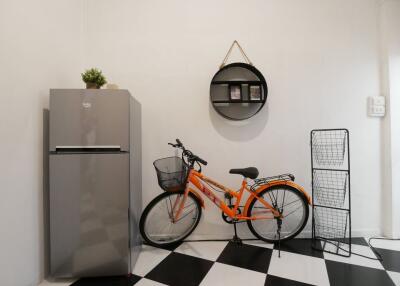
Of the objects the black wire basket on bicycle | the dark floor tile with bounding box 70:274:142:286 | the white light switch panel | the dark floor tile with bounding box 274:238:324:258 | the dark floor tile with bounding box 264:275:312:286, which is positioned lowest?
the dark floor tile with bounding box 70:274:142:286

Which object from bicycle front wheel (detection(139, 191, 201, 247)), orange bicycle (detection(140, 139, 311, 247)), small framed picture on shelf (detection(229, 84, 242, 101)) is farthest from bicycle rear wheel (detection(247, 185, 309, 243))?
small framed picture on shelf (detection(229, 84, 242, 101))

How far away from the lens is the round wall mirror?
7.05 feet

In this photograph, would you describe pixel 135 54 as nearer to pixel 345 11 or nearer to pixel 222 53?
pixel 222 53

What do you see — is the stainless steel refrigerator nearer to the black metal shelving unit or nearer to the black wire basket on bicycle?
the black wire basket on bicycle

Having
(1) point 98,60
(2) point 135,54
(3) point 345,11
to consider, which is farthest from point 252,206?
(3) point 345,11

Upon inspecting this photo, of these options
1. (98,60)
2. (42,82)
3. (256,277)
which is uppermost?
(98,60)

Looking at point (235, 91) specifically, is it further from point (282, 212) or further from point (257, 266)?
point (257, 266)

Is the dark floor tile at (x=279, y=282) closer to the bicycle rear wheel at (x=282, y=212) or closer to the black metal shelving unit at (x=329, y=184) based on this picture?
the bicycle rear wheel at (x=282, y=212)

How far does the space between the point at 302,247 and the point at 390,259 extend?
71cm

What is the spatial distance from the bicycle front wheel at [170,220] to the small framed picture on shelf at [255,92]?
1.19 meters

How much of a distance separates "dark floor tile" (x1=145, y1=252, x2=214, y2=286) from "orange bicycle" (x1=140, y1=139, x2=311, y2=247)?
258 mm

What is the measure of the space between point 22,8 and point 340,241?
11.0 ft

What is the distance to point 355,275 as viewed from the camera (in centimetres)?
160

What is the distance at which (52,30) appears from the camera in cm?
170
